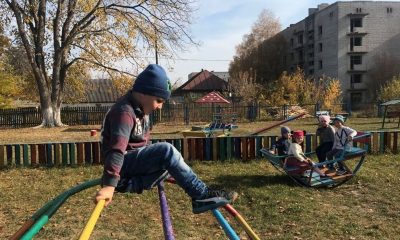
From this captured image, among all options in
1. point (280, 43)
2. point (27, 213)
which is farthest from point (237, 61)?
point (27, 213)

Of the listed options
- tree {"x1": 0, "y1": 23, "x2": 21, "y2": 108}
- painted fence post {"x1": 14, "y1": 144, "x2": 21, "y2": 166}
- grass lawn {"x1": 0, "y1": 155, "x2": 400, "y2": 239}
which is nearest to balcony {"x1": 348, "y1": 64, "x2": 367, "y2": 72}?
tree {"x1": 0, "y1": 23, "x2": 21, "y2": 108}

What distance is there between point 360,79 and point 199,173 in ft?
178

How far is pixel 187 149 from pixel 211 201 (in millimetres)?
8062

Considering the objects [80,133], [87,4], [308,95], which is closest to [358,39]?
[308,95]

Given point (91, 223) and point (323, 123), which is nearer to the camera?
point (91, 223)

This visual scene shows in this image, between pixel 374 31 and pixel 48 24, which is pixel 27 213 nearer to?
pixel 48 24

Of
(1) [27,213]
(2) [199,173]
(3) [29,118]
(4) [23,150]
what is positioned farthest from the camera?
(3) [29,118]

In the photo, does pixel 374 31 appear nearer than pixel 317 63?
Yes

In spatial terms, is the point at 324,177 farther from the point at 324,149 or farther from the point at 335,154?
the point at 324,149

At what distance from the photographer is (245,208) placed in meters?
7.34

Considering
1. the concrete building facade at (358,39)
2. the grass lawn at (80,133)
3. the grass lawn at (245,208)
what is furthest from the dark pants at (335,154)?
the concrete building facade at (358,39)

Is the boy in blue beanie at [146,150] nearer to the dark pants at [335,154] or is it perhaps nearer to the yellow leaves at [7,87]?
the dark pants at [335,154]

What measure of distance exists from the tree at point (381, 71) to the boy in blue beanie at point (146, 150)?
56.9m

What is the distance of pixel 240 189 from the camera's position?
847 centimetres
